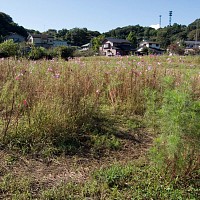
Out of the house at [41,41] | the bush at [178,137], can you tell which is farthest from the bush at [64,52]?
the bush at [178,137]

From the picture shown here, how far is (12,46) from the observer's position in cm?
767

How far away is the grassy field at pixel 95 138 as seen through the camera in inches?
81.9

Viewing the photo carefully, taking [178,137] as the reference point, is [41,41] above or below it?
above

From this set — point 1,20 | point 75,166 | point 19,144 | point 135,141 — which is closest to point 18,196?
point 75,166

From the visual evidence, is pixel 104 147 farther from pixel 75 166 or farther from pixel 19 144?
pixel 19 144

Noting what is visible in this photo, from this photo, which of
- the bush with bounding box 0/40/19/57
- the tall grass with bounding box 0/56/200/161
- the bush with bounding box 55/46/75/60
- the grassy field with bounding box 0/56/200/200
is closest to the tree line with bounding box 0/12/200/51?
the bush with bounding box 55/46/75/60

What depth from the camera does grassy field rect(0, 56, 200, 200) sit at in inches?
81.9

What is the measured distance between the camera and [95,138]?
3062 millimetres

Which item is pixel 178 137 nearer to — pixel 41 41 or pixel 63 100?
pixel 63 100

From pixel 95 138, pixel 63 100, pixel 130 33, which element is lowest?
pixel 95 138

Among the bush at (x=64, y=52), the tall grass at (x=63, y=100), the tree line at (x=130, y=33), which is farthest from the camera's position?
the tree line at (x=130, y=33)

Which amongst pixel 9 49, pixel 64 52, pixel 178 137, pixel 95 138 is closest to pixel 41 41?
pixel 64 52

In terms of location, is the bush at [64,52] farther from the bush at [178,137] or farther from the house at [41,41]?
the bush at [178,137]

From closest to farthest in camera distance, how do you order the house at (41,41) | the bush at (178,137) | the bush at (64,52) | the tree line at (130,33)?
the bush at (178,137) → the bush at (64,52) → the house at (41,41) → the tree line at (130,33)
